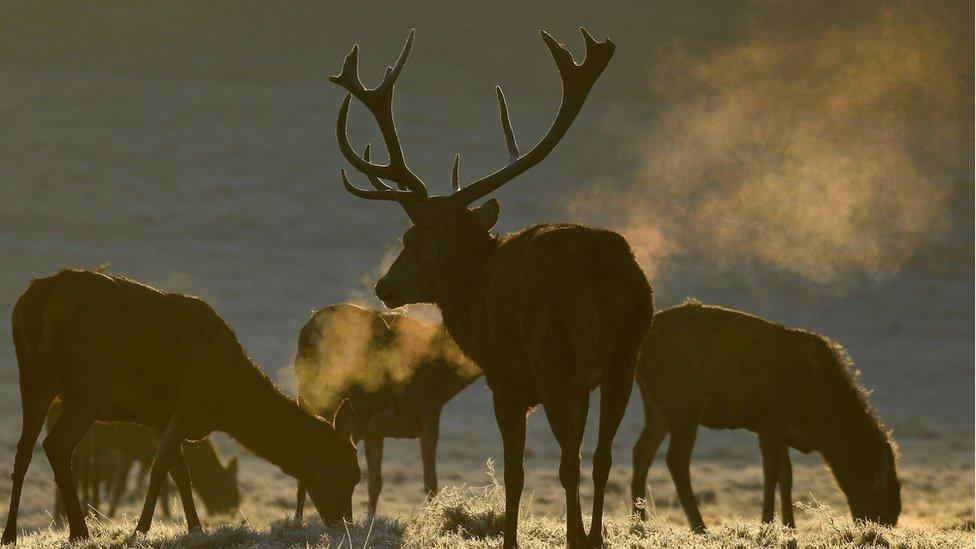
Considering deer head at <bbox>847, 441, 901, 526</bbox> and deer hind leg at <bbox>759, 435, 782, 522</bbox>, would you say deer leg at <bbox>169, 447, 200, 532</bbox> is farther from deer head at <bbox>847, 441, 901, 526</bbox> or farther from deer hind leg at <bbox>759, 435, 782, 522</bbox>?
deer head at <bbox>847, 441, 901, 526</bbox>

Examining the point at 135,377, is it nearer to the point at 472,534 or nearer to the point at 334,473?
the point at 334,473

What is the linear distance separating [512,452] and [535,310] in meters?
1.03

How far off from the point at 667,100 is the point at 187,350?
10109 centimetres

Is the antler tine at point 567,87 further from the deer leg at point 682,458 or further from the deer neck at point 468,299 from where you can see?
the deer leg at point 682,458

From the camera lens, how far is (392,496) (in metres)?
23.6

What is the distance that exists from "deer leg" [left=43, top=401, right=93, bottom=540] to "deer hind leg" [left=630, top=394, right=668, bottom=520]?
18.8ft

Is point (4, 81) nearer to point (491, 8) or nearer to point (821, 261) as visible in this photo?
point (491, 8)

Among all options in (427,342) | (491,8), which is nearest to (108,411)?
(427,342)

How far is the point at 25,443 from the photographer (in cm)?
1057

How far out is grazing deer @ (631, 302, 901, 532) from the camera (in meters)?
14.1

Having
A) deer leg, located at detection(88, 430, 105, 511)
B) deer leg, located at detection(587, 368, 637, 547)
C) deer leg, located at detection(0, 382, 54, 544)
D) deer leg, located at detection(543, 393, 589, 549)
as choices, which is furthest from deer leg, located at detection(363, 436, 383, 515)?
deer leg, located at detection(543, 393, 589, 549)

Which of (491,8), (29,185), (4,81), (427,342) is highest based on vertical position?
(491,8)

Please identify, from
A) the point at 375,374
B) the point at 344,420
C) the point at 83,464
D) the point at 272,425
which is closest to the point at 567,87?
the point at 344,420

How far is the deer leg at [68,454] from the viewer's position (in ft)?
34.6
